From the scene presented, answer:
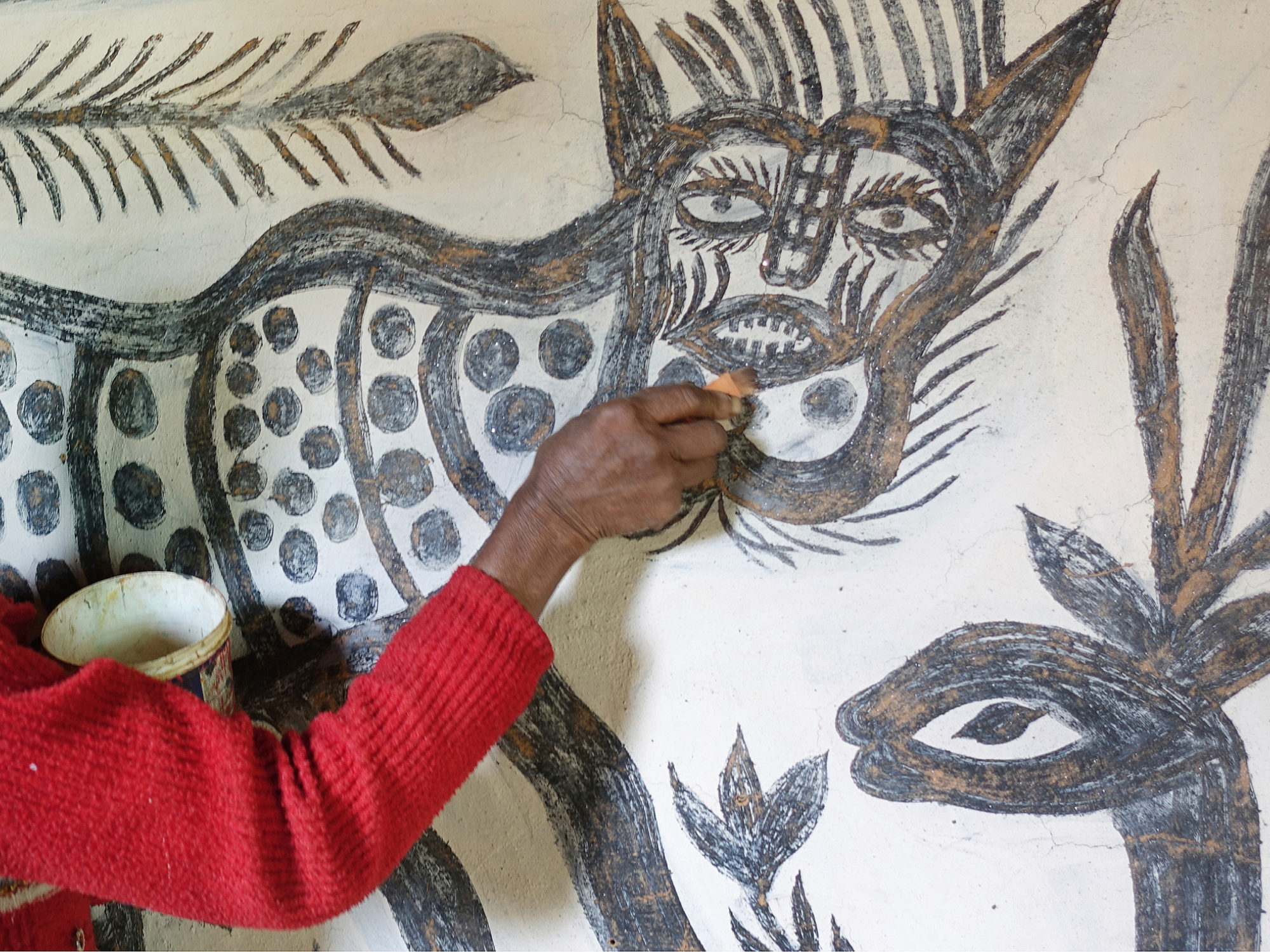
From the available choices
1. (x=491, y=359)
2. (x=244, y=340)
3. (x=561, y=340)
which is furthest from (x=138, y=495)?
(x=561, y=340)

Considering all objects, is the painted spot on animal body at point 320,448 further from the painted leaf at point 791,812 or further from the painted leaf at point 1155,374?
the painted leaf at point 1155,374

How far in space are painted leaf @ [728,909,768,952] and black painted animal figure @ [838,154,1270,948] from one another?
0.37m

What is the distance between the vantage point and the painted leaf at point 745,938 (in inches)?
44.3

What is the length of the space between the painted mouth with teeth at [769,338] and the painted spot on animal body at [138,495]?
36.3 inches

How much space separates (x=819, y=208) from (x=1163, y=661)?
0.70 m

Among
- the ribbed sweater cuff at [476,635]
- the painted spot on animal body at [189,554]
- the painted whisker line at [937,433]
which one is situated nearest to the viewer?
the ribbed sweater cuff at [476,635]

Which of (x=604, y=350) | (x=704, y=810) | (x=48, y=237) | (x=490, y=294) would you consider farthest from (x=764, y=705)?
(x=48, y=237)

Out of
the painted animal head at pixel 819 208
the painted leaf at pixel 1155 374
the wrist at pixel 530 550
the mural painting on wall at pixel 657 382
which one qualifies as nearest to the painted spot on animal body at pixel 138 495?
the mural painting on wall at pixel 657 382

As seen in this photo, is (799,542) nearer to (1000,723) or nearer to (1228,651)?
(1000,723)

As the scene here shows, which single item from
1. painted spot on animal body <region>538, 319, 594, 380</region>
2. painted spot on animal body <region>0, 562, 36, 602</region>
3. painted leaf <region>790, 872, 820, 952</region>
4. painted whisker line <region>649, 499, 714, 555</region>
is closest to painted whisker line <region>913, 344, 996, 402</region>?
painted whisker line <region>649, 499, 714, 555</region>

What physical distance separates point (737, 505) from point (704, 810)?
1.41ft

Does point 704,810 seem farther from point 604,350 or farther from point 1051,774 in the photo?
point 604,350

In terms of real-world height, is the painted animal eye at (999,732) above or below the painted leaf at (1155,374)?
below

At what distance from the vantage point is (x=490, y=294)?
3.90 ft
